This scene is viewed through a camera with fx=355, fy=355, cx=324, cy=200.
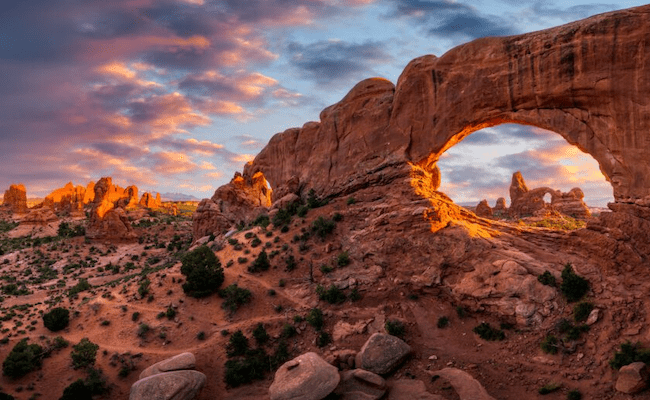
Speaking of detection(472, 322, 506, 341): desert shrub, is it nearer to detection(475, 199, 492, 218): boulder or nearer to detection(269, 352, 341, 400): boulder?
detection(269, 352, 341, 400): boulder

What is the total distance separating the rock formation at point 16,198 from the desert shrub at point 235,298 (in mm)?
100153

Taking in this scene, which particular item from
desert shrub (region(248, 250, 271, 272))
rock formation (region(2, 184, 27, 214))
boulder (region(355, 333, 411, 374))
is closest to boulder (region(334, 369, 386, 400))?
boulder (region(355, 333, 411, 374))

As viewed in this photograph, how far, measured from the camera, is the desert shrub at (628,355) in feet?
60.4

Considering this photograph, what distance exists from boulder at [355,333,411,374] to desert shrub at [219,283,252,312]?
42.1 feet

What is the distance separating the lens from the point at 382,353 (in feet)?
78.8

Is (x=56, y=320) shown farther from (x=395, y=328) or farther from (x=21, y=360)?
(x=395, y=328)

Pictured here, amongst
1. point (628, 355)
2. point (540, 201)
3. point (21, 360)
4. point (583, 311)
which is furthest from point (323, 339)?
point (540, 201)

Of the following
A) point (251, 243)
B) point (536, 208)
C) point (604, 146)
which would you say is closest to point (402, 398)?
point (604, 146)

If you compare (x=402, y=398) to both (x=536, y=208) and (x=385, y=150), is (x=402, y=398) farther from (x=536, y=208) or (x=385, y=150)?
(x=536, y=208)

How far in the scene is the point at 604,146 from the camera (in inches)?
991

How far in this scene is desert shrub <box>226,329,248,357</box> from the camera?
2836 cm

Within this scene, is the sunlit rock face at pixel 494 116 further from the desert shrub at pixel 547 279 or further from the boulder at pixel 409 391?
the boulder at pixel 409 391

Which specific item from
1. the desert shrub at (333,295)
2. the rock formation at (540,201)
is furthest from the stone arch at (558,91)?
the rock formation at (540,201)

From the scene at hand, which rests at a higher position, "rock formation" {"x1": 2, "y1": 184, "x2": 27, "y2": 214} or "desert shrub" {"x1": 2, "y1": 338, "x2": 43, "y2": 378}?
"rock formation" {"x1": 2, "y1": 184, "x2": 27, "y2": 214}
